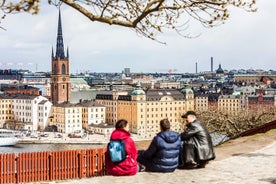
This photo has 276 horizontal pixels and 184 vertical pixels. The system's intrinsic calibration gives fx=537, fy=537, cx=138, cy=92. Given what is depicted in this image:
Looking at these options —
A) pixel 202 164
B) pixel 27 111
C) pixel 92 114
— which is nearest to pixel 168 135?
pixel 202 164

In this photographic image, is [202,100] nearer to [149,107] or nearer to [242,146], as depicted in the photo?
[149,107]

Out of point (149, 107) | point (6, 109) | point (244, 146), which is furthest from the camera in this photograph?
point (6, 109)

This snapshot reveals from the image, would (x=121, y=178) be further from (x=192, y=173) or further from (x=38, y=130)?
(x=38, y=130)

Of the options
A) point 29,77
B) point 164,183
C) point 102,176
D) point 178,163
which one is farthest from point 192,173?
point 29,77

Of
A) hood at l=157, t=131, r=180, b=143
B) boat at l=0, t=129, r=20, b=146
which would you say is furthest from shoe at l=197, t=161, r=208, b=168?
boat at l=0, t=129, r=20, b=146

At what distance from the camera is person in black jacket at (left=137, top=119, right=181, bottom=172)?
17.3 ft

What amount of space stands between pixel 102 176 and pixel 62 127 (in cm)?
5175

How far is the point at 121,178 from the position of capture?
16.8 ft

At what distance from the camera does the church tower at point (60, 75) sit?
65.4m

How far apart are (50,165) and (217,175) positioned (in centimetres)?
176

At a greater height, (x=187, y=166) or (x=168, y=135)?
(x=168, y=135)

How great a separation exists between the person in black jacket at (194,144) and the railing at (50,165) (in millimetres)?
918

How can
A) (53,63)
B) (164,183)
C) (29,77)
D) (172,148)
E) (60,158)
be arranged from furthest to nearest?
(29,77), (53,63), (60,158), (172,148), (164,183)

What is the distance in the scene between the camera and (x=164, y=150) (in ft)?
17.3
